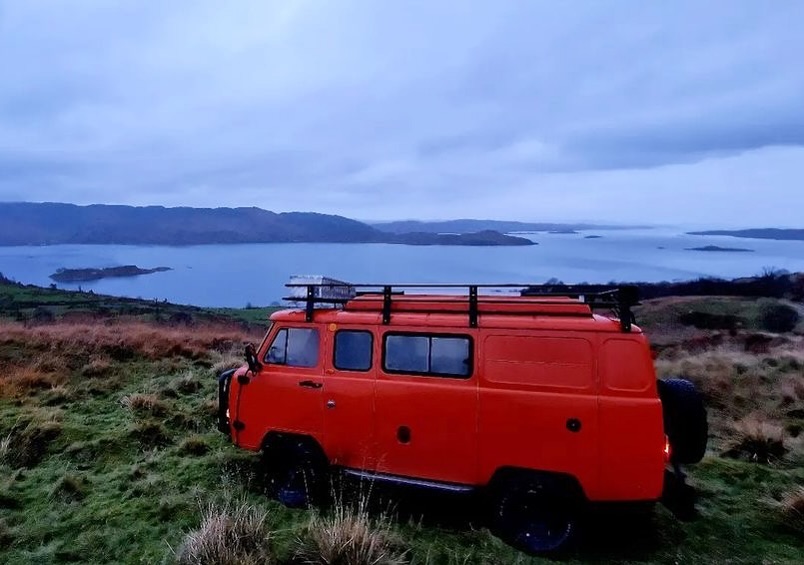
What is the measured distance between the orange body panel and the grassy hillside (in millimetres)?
706

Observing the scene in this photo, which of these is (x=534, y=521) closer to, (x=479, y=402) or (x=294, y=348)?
(x=479, y=402)

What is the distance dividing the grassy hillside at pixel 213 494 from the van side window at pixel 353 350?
5.01 ft

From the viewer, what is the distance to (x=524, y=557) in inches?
206

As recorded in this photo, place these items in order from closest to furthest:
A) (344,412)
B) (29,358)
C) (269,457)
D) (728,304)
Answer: (344,412) < (269,457) < (29,358) < (728,304)

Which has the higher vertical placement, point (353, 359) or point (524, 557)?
point (353, 359)

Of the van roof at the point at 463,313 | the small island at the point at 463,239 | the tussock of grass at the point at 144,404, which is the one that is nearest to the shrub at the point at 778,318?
the van roof at the point at 463,313

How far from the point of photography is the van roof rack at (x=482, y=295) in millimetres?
5402

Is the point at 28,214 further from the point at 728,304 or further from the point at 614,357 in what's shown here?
the point at 614,357

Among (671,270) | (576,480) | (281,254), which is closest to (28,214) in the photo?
(281,254)

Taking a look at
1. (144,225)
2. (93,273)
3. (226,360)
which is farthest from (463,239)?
(144,225)

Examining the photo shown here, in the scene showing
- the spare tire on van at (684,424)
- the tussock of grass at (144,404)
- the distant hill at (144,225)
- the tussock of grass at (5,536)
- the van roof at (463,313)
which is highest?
the distant hill at (144,225)

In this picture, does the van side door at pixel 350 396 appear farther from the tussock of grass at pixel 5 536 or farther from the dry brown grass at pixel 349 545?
the tussock of grass at pixel 5 536

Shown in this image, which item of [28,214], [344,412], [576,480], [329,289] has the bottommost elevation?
[576,480]

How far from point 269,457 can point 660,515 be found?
15.6 ft
